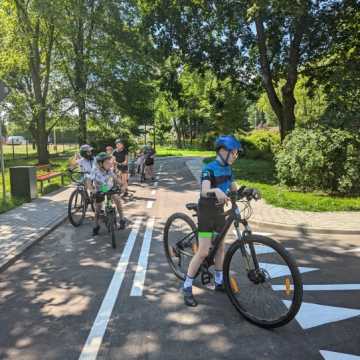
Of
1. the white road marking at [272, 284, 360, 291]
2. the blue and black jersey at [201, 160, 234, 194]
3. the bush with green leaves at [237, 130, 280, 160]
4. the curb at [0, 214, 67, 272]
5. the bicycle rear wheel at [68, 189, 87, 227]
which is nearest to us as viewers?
the blue and black jersey at [201, 160, 234, 194]

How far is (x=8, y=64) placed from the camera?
82.7 ft

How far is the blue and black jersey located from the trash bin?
9267 mm

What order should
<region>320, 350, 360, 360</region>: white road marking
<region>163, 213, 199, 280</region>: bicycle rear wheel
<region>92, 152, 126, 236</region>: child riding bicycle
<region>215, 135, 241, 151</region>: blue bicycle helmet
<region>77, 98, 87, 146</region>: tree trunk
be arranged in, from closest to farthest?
<region>320, 350, 360, 360</region>: white road marking
<region>215, 135, 241, 151</region>: blue bicycle helmet
<region>163, 213, 199, 280</region>: bicycle rear wheel
<region>92, 152, 126, 236</region>: child riding bicycle
<region>77, 98, 87, 146</region>: tree trunk

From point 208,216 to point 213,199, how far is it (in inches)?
8.1

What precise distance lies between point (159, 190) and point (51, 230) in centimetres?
694

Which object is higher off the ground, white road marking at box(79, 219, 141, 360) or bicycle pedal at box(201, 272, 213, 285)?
bicycle pedal at box(201, 272, 213, 285)

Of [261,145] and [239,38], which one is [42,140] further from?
[261,145]

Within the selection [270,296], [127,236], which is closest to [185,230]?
[270,296]

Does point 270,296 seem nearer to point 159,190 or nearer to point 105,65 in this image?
point 159,190

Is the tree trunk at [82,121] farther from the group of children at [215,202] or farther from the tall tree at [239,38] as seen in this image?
the group of children at [215,202]

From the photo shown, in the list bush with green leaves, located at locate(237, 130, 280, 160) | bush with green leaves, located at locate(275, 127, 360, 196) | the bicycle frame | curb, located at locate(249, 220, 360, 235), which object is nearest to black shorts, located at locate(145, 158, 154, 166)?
bush with green leaves, located at locate(275, 127, 360, 196)

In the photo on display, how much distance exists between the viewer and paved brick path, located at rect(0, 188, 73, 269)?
7347mm

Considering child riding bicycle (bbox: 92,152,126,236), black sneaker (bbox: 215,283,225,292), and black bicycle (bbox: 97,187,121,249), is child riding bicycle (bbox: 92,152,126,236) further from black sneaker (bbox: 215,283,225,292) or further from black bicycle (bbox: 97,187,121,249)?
black sneaker (bbox: 215,283,225,292)

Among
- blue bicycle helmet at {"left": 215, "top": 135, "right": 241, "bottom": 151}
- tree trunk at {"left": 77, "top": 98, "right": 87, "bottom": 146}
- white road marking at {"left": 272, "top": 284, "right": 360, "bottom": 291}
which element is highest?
tree trunk at {"left": 77, "top": 98, "right": 87, "bottom": 146}
